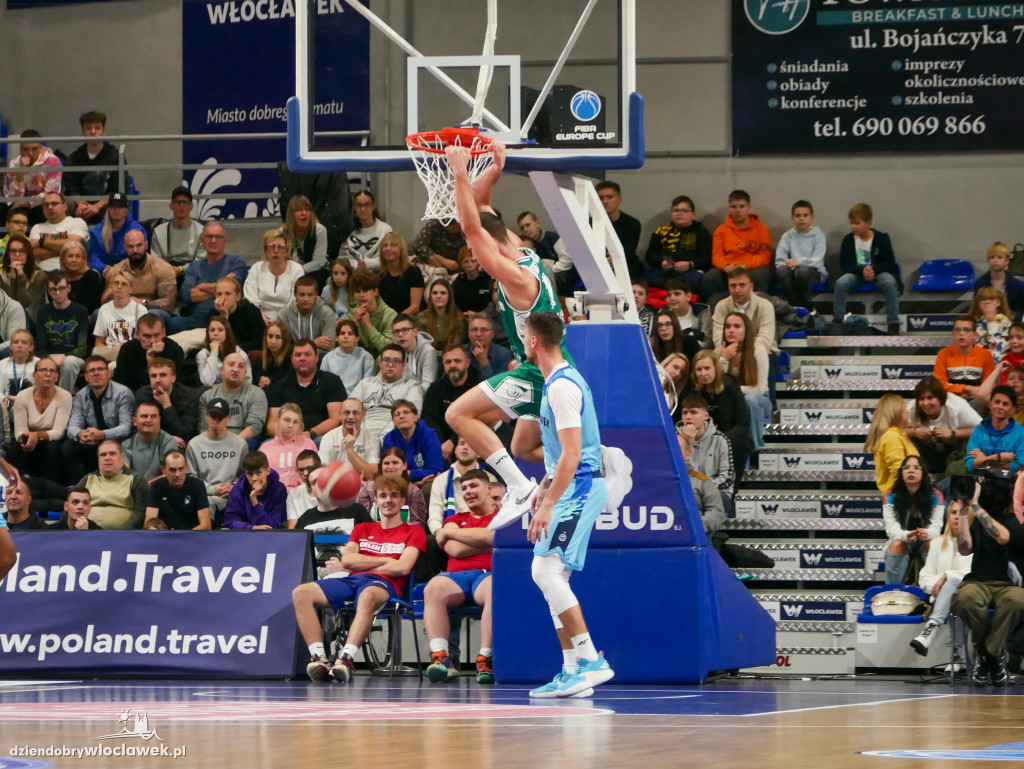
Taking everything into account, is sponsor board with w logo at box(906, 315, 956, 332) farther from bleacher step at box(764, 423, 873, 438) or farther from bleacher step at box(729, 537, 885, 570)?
bleacher step at box(729, 537, 885, 570)

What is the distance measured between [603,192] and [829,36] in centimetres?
389

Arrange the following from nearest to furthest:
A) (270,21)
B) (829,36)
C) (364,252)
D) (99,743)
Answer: (99,743)
(364,252)
(829,36)
(270,21)

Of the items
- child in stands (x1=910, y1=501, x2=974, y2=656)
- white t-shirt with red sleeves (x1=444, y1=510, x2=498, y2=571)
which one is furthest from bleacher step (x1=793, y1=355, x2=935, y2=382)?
white t-shirt with red sleeves (x1=444, y1=510, x2=498, y2=571)

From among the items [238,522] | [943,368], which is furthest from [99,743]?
[943,368]

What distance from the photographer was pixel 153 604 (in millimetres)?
12039

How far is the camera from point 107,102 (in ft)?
72.4

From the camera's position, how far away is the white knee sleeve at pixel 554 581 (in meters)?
8.84

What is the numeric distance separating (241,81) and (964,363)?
10656 mm

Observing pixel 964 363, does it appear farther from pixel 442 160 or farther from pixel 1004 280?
pixel 442 160

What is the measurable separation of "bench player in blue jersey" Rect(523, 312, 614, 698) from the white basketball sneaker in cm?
61

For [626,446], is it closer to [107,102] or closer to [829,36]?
[829,36]

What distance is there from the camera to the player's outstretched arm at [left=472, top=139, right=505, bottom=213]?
9.12 meters

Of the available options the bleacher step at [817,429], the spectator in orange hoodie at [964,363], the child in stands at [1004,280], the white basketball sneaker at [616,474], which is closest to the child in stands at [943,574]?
the white basketball sneaker at [616,474]

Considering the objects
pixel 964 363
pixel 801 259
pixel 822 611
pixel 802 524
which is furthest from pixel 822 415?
pixel 822 611
